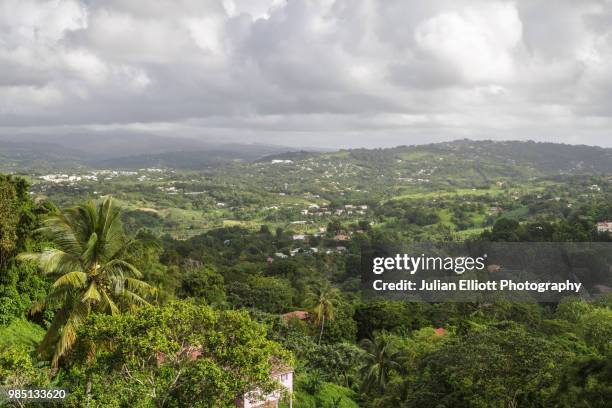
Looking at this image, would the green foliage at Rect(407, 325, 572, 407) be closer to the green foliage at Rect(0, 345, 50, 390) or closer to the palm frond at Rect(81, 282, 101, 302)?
the palm frond at Rect(81, 282, 101, 302)

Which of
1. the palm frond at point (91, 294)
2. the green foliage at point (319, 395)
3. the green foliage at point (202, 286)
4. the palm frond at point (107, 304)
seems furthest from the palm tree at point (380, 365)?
the green foliage at point (202, 286)

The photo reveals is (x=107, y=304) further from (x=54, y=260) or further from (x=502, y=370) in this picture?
(x=502, y=370)

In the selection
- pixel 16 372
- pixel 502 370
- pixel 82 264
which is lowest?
pixel 502 370

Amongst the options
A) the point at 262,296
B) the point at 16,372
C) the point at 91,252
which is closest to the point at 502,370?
the point at 91,252

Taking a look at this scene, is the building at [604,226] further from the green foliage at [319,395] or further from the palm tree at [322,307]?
the green foliage at [319,395]

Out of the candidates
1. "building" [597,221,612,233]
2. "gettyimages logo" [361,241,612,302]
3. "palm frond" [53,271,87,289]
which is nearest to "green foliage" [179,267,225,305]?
"gettyimages logo" [361,241,612,302]

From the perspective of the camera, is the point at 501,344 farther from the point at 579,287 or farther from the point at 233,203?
the point at 233,203
